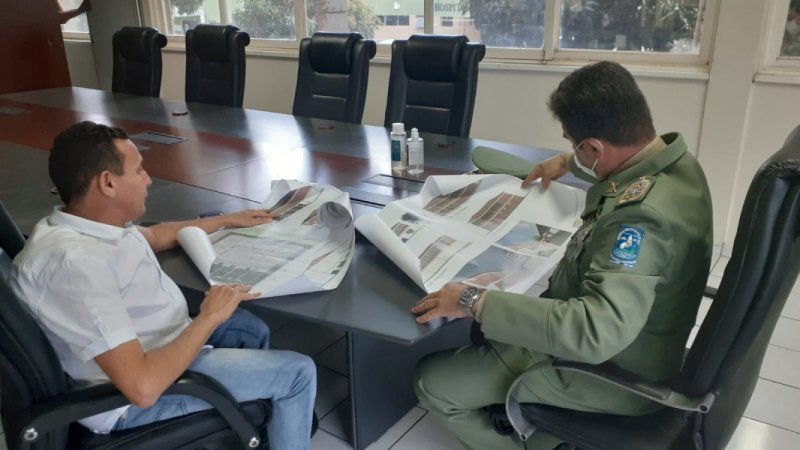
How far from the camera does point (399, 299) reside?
1232 mm

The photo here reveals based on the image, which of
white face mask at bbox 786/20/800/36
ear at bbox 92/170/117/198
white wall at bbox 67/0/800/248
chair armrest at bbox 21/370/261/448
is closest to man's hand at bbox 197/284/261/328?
chair armrest at bbox 21/370/261/448

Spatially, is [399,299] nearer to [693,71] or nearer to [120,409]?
[120,409]

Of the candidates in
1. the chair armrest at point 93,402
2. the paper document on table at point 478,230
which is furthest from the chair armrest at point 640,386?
the chair armrest at point 93,402

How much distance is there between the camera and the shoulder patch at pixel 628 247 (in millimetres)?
1054

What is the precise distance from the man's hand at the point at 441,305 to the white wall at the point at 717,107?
2176mm

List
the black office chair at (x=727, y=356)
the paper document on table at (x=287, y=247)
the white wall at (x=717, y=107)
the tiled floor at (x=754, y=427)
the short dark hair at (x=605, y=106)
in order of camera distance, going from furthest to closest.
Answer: the white wall at (x=717, y=107), the tiled floor at (x=754, y=427), the paper document on table at (x=287, y=247), the short dark hair at (x=605, y=106), the black office chair at (x=727, y=356)

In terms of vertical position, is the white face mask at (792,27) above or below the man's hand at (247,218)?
above

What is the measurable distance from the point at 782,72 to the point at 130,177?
115 inches

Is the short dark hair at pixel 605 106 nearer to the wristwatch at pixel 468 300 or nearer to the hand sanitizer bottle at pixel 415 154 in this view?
the wristwatch at pixel 468 300

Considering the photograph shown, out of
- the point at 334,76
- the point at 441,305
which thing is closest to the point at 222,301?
the point at 441,305

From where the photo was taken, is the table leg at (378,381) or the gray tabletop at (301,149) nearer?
the gray tabletop at (301,149)

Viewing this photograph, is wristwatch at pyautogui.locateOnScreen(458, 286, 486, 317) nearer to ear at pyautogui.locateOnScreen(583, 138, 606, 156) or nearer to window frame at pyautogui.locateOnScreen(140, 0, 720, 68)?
ear at pyautogui.locateOnScreen(583, 138, 606, 156)

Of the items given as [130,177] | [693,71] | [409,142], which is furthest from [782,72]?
[130,177]

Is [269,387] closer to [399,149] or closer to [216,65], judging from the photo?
[399,149]
